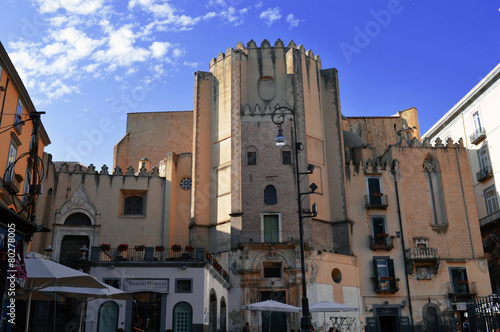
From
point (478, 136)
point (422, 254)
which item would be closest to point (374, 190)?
point (422, 254)

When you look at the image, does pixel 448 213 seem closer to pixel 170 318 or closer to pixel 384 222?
pixel 384 222

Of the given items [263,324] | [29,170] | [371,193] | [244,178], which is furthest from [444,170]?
[29,170]

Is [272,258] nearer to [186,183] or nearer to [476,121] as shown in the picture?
[186,183]

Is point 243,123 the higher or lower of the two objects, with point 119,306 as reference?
higher

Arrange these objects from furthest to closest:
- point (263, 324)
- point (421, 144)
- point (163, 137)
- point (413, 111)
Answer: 1. point (413, 111)
2. point (163, 137)
3. point (421, 144)
4. point (263, 324)

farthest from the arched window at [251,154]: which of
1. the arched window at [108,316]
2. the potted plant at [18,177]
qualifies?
the potted plant at [18,177]

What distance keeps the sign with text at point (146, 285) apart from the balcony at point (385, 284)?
1611 cm

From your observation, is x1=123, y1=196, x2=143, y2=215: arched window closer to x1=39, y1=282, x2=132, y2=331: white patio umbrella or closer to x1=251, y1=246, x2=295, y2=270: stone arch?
x1=251, y1=246, x2=295, y2=270: stone arch

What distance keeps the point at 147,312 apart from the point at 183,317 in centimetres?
180

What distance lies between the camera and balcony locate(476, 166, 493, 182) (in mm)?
38531

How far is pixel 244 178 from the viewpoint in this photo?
3559 cm

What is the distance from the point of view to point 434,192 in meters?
38.8

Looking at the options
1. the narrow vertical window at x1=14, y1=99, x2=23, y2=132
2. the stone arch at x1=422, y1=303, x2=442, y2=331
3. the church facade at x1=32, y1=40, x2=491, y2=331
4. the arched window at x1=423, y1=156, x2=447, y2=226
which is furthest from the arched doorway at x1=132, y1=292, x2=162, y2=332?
the arched window at x1=423, y1=156, x2=447, y2=226

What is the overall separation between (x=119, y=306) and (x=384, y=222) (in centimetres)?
2051
